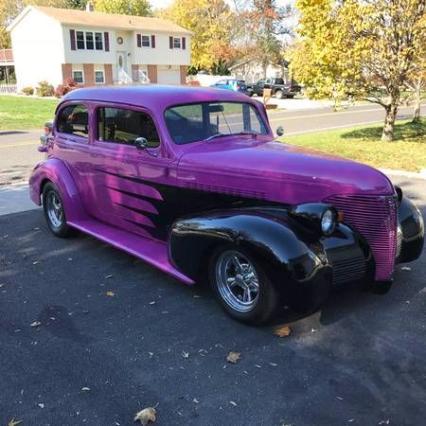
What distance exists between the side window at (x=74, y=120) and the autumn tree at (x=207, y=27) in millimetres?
53993

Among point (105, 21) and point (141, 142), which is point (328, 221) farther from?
point (105, 21)

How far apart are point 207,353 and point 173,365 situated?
0.27m

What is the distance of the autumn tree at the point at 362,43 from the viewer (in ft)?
38.8

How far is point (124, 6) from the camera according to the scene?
214 ft

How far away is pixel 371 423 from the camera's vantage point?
2859 mm

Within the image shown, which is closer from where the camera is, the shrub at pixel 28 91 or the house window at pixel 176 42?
the shrub at pixel 28 91

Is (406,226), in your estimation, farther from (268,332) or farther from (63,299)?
(63,299)

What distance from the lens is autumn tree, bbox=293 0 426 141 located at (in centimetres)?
1183

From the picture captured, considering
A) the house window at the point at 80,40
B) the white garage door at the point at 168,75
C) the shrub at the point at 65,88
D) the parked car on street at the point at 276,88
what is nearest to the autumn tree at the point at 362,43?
the shrub at the point at 65,88

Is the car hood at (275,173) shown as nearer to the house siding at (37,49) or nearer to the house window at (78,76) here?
the house siding at (37,49)

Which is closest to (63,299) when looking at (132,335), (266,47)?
(132,335)

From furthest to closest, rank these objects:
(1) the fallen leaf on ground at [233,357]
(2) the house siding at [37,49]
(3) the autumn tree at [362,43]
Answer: (2) the house siding at [37,49] → (3) the autumn tree at [362,43] → (1) the fallen leaf on ground at [233,357]

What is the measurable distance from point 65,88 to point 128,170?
3398 centimetres

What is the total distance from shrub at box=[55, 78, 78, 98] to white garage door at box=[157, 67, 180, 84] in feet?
34.5
